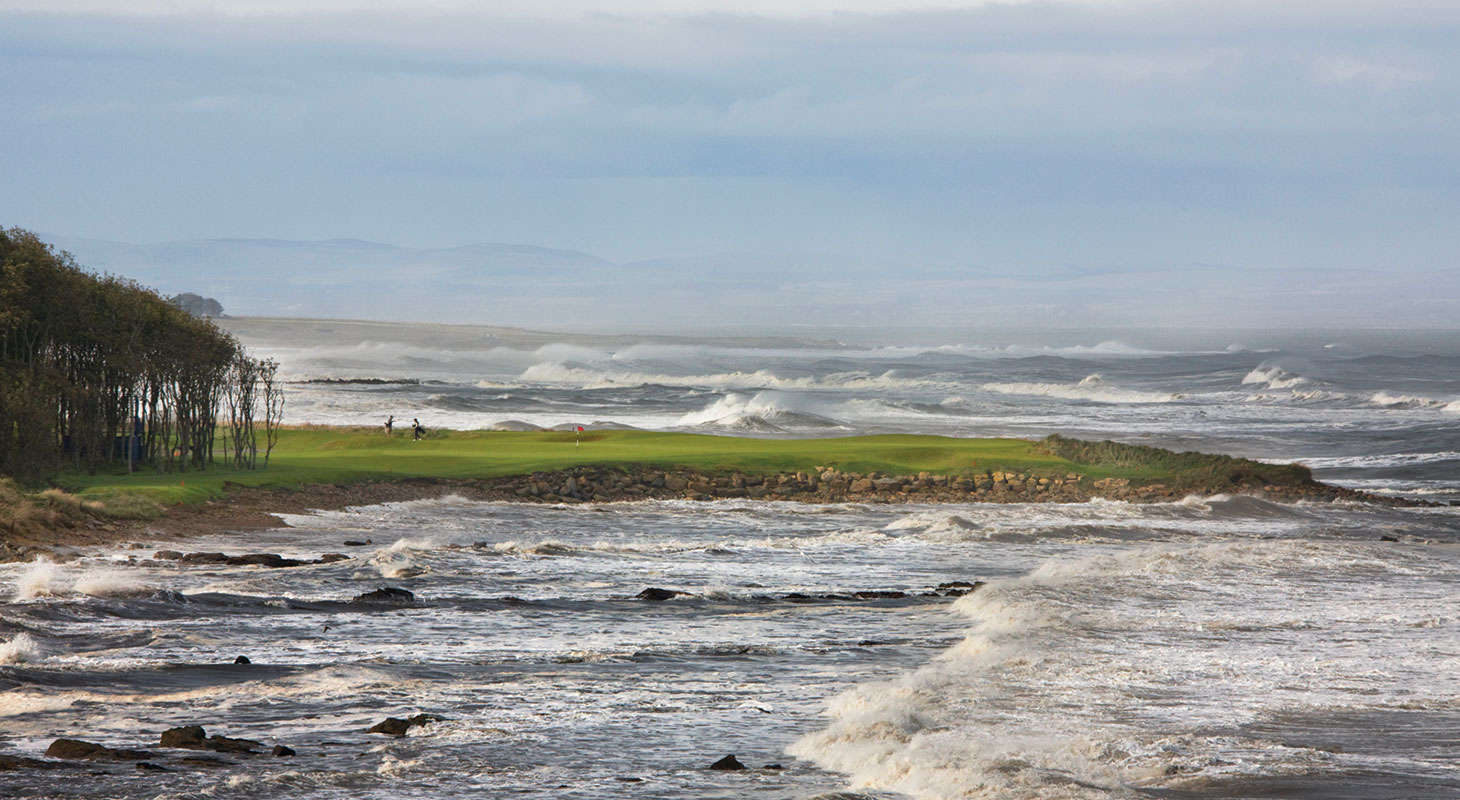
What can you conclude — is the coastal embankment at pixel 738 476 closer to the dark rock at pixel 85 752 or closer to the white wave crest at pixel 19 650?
the white wave crest at pixel 19 650

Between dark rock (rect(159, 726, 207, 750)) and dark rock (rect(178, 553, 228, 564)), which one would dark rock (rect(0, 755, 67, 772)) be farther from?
dark rock (rect(178, 553, 228, 564))

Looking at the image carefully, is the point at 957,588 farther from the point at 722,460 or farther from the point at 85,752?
the point at 722,460

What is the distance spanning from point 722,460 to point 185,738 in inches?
1154

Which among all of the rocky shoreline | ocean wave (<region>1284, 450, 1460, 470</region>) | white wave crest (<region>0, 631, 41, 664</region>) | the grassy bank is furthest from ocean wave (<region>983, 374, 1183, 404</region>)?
white wave crest (<region>0, 631, 41, 664</region>)

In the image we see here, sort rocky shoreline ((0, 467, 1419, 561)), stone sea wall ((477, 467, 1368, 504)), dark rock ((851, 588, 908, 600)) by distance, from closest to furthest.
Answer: dark rock ((851, 588, 908, 600))
rocky shoreline ((0, 467, 1419, 561))
stone sea wall ((477, 467, 1368, 504))

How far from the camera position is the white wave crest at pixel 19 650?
12164mm

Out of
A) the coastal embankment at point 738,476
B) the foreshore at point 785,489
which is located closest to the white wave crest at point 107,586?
the coastal embankment at point 738,476

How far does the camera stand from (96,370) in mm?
31359

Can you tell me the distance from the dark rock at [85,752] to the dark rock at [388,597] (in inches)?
302

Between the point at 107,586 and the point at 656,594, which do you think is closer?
the point at 107,586

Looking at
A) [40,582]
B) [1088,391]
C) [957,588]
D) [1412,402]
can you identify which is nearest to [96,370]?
[40,582]

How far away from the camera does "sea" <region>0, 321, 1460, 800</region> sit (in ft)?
30.2

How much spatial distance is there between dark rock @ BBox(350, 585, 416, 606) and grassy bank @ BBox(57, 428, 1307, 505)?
580 inches

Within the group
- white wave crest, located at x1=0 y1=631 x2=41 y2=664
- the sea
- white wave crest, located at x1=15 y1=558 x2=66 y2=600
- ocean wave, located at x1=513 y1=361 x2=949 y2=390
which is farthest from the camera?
ocean wave, located at x1=513 y1=361 x2=949 y2=390
